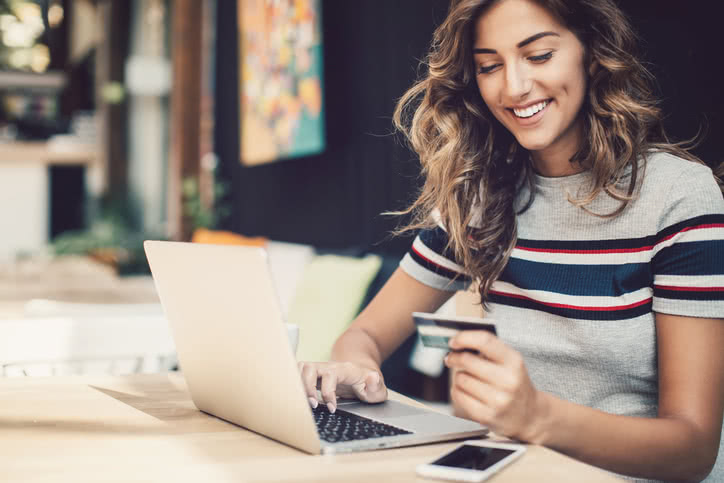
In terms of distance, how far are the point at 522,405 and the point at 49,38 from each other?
982cm

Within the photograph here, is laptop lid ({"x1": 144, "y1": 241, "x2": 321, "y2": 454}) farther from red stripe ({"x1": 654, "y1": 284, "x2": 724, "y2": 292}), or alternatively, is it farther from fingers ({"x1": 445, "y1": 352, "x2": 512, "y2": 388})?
red stripe ({"x1": 654, "y1": 284, "x2": 724, "y2": 292})

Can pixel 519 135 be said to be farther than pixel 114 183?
No

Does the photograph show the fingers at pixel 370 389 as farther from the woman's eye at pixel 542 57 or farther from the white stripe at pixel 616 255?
the woman's eye at pixel 542 57

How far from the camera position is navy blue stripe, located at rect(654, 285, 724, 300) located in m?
1.05

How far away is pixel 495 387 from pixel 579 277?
1.59ft

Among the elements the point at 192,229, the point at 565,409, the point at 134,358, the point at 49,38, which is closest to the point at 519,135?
the point at 565,409

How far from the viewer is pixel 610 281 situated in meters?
1.20

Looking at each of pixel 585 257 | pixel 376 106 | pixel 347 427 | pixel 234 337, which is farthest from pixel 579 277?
pixel 376 106

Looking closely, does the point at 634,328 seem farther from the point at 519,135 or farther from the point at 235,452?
the point at 235,452

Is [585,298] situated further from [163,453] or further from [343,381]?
[163,453]

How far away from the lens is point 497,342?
793mm

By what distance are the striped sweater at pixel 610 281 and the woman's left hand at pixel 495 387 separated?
0.37 m

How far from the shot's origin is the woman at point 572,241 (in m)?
1.03

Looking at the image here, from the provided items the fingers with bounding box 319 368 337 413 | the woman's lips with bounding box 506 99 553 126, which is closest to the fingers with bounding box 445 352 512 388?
the fingers with bounding box 319 368 337 413
